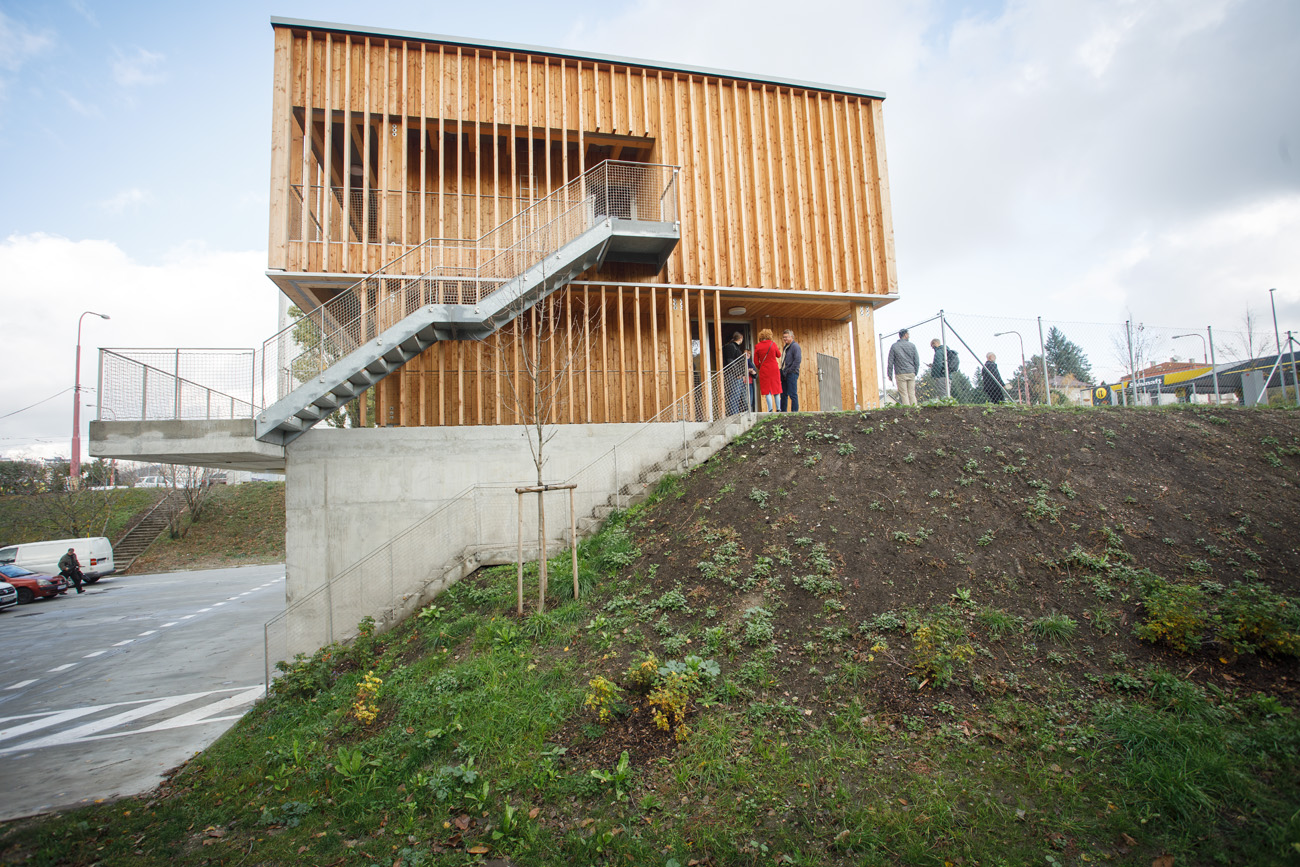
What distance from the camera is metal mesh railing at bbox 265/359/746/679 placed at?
1004 cm

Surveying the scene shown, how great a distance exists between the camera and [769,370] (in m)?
12.0

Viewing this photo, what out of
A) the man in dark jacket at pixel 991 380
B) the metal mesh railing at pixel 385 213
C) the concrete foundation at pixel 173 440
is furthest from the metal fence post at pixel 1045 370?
the concrete foundation at pixel 173 440

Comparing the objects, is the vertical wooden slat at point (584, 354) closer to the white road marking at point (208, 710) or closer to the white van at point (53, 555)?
the white road marking at point (208, 710)

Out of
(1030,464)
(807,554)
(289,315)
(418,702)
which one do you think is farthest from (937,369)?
(289,315)

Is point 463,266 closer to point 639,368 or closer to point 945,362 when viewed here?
point 639,368

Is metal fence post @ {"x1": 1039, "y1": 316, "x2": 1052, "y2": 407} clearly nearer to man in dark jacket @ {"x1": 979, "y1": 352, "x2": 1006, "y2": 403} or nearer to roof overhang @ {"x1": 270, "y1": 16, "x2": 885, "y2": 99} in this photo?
man in dark jacket @ {"x1": 979, "y1": 352, "x2": 1006, "y2": 403}

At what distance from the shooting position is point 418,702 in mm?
6500

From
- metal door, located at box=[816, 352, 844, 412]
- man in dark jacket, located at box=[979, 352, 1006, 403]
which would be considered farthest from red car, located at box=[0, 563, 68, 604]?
man in dark jacket, located at box=[979, 352, 1006, 403]

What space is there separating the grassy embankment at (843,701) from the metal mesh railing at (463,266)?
5.11m

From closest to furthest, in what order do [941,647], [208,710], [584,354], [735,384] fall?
[941,647], [208,710], [735,384], [584,354]

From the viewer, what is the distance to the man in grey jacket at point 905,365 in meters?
12.7

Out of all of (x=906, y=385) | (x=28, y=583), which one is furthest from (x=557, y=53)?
(x=28, y=583)

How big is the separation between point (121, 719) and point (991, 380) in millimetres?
17015

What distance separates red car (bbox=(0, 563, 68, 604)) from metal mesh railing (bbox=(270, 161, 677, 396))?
17444mm
